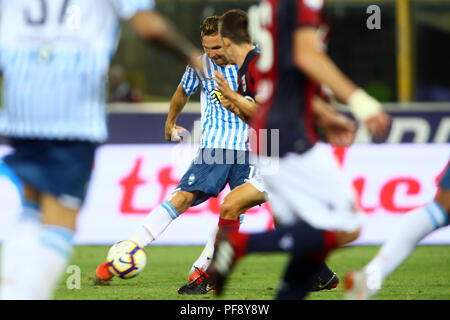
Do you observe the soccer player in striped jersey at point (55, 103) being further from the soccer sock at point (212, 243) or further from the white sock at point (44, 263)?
the soccer sock at point (212, 243)

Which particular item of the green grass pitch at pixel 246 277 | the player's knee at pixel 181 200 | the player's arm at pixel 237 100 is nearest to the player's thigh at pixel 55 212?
the player's arm at pixel 237 100

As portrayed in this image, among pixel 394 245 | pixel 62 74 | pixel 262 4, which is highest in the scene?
pixel 262 4

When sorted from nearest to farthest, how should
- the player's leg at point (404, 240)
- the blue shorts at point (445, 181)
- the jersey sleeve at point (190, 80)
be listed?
1. the player's leg at point (404, 240)
2. the blue shorts at point (445, 181)
3. the jersey sleeve at point (190, 80)

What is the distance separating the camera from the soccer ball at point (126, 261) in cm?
662

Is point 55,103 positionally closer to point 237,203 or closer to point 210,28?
point 237,203

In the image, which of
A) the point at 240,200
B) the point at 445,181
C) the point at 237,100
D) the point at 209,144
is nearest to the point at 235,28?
the point at 237,100

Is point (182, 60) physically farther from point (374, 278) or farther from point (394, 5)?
point (394, 5)

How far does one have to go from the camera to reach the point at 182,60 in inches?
161

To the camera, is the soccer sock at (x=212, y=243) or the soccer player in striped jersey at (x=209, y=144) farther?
the soccer player in striped jersey at (x=209, y=144)

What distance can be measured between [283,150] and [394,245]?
98 centimetres

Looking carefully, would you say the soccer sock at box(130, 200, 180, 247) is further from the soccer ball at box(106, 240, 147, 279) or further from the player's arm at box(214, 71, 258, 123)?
the player's arm at box(214, 71, 258, 123)

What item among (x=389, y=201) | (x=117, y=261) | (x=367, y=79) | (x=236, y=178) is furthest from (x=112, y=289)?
(x=367, y=79)

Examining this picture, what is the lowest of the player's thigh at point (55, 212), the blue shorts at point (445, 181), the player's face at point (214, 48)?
the blue shorts at point (445, 181)

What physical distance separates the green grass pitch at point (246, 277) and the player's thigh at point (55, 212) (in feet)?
8.18
